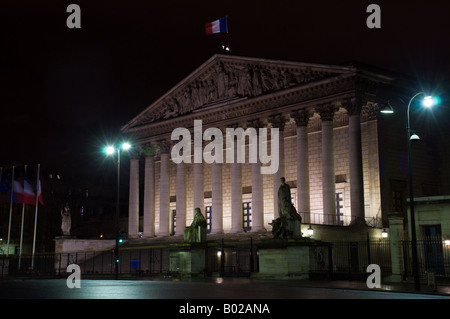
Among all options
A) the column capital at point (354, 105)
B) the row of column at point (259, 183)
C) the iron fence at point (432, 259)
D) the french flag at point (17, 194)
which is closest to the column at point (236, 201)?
the row of column at point (259, 183)

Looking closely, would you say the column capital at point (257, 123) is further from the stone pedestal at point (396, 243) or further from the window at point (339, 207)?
the stone pedestal at point (396, 243)

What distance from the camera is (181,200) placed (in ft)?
195

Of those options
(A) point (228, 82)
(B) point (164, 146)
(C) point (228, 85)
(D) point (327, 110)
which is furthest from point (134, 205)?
(D) point (327, 110)

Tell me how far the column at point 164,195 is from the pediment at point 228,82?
3677 millimetres

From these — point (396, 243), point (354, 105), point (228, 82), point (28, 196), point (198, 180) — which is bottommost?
point (396, 243)

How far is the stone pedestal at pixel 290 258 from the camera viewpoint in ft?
104

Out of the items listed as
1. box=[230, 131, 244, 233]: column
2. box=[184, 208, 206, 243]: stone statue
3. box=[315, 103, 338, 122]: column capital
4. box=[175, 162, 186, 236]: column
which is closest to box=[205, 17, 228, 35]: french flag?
box=[230, 131, 244, 233]: column

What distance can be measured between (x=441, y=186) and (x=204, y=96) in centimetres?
2263

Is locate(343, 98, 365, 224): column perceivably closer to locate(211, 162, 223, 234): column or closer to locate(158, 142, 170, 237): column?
locate(211, 162, 223, 234): column

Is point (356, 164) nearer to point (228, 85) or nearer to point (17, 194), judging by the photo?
point (228, 85)

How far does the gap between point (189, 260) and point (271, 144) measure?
1669 centimetres

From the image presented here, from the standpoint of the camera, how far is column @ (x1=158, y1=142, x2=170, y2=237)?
60.7 metres
